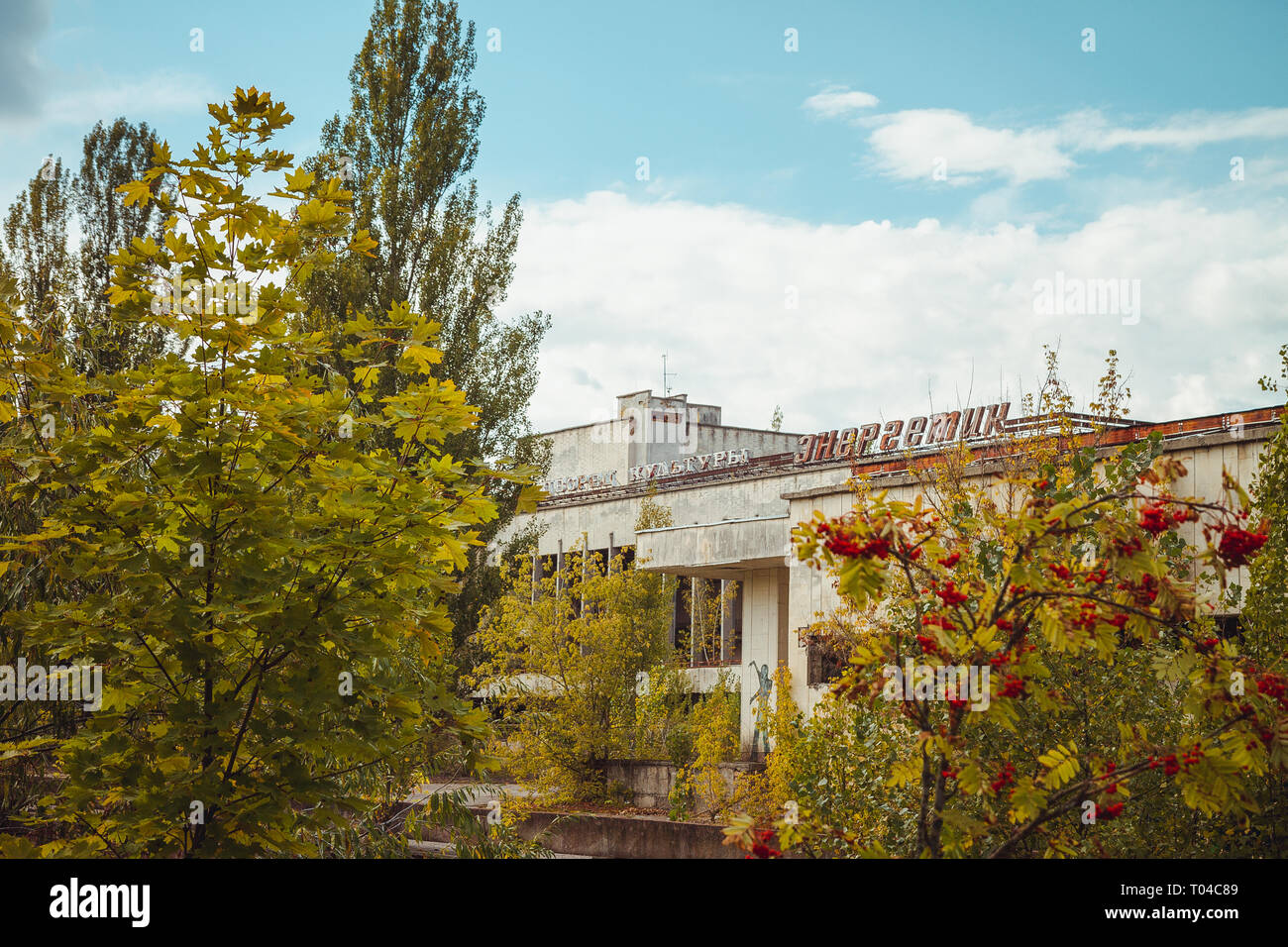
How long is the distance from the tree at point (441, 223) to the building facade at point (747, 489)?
305 cm

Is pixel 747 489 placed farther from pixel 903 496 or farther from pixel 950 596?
pixel 950 596

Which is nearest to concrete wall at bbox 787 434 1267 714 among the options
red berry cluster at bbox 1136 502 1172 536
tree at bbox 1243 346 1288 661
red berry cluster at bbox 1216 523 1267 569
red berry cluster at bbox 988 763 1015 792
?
tree at bbox 1243 346 1288 661

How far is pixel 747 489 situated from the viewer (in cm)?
3684

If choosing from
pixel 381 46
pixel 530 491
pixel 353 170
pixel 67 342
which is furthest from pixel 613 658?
pixel 530 491

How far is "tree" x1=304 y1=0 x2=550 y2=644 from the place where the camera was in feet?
65.5

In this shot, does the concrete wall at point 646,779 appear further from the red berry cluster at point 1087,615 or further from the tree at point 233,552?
the red berry cluster at point 1087,615

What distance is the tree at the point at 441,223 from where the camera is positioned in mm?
19953

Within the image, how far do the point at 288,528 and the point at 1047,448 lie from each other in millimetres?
10400

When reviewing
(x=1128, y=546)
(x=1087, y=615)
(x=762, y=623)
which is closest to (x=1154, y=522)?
(x=1128, y=546)

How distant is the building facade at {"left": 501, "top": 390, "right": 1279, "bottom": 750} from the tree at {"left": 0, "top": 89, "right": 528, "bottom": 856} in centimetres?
452

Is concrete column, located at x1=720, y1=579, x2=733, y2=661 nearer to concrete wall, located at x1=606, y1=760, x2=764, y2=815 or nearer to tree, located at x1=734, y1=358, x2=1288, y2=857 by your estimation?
concrete wall, located at x1=606, y1=760, x2=764, y2=815

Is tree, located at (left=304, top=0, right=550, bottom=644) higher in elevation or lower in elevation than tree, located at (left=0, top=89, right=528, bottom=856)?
higher
